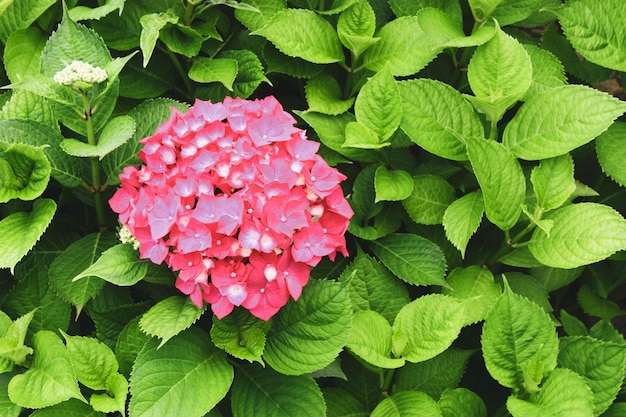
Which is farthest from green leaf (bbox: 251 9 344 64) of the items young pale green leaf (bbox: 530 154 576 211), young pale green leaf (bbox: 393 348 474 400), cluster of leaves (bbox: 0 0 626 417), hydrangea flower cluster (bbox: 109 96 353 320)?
young pale green leaf (bbox: 393 348 474 400)

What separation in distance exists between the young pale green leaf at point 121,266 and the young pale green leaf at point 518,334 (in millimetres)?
755

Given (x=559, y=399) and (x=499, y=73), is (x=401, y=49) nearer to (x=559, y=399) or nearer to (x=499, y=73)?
(x=499, y=73)

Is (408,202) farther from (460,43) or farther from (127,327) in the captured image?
(127,327)

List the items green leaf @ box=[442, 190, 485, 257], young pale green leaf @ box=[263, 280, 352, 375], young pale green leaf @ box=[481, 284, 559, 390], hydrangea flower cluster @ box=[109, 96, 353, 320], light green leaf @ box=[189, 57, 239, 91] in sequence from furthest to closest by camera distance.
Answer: light green leaf @ box=[189, 57, 239, 91]
green leaf @ box=[442, 190, 485, 257]
young pale green leaf @ box=[481, 284, 559, 390]
young pale green leaf @ box=[263, 280, 352, 375]
hydrangea flower cluster @ box=[109, 96, 353, 320]

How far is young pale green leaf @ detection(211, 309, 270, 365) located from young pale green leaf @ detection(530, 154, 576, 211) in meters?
0.72

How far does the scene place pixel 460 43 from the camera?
164cm

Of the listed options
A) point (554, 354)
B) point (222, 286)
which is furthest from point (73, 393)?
point (554, 354)

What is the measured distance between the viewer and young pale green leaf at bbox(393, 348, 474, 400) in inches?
64.7

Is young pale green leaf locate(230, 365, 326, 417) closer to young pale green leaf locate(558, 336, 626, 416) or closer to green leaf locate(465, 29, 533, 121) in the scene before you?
young pale green leaf locate(558, 336, 626, 416)

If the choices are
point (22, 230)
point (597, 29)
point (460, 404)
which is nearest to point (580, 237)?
point (460, 404)

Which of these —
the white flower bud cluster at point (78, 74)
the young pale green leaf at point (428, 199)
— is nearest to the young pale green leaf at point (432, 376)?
the young pale green leaf at point (428, 199)

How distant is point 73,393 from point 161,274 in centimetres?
29

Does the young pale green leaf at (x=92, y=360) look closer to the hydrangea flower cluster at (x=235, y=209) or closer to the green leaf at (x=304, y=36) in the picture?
the hydrangea flower cluster at (x=235, y=209)

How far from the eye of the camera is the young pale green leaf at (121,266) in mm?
1300
